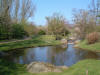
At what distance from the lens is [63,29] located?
Result: 35.2m

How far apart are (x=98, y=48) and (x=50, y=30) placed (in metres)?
20.1

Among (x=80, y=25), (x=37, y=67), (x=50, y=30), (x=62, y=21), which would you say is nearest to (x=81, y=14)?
(x=80, y=25)

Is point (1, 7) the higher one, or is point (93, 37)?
point (1, 7)

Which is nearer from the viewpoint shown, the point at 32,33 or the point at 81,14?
the point at 81,14

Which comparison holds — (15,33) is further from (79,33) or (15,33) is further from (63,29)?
(79,33)

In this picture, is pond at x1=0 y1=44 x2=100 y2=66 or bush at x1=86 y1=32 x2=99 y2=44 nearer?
pond at x1=0 y1=44 x2=100 y2=66

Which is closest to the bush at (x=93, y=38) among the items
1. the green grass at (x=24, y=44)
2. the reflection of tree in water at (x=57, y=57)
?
the reflection of tree in water at (x=57, y=57)

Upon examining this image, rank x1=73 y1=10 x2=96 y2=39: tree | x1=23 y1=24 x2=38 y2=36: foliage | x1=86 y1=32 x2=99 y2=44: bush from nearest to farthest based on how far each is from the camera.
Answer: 1. x1=86 y1=32 x2=99 y2=44: bush
2. x1=73 y1=10 x2=96 y2=39: tree
3. x1=23 y1=24 x2=38 y2=36: foliage

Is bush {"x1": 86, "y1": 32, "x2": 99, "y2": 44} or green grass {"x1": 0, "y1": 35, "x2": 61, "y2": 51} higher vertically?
bush {"x1": 86, "y1": 32, "x2": 99, "y2": 44}

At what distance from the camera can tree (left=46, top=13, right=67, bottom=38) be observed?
1311 inches

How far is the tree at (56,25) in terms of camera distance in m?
33.3

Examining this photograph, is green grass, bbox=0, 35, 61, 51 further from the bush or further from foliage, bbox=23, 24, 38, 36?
foliage, bbox=23, 24, 38, 36

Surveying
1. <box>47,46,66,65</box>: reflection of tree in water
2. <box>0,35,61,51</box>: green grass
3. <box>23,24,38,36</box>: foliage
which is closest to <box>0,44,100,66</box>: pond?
<box>47,46,66,65</box>: reflection of tree in water

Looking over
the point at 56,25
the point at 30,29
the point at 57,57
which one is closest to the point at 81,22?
the point at 56,25
